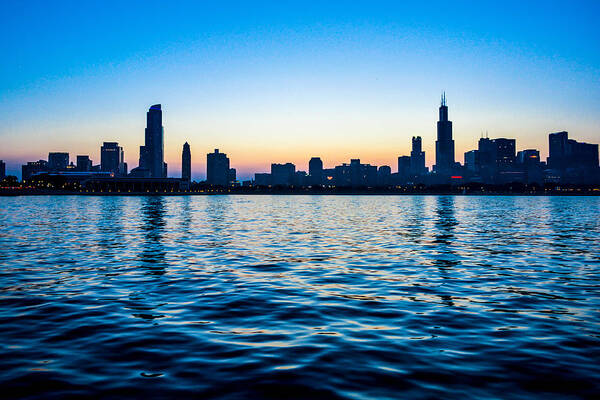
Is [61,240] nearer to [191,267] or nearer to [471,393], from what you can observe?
[191,267]

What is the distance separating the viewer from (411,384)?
9969mm

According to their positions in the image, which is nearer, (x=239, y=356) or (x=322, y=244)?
(x=239, y=356)

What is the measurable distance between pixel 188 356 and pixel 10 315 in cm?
817

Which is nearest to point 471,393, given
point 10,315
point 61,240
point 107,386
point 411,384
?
point 411,384

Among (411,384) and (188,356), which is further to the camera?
(188,356)

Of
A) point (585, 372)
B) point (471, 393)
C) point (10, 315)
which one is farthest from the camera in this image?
point (10, 315)

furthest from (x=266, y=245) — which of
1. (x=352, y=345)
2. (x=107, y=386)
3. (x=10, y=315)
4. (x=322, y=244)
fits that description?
(x=107, y=386)

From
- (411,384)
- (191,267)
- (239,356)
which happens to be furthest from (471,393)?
(191,267)

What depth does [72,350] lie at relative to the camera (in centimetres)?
1218

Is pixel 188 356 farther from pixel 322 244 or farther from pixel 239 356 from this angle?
pixel 322 244

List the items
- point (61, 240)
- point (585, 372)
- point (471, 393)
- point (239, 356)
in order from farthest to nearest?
1. point (61, 240)
2. point (239, 356)
3. point (585, 372)
4. point (471, 393)

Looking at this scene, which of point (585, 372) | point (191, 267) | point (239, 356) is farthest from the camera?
point (191, 267)

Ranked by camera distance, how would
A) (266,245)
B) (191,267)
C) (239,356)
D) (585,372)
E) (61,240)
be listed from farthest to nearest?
(61,240)
(266,245)
(191,267)
(239,356)
(585,372)

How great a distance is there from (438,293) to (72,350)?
45.8 feet
